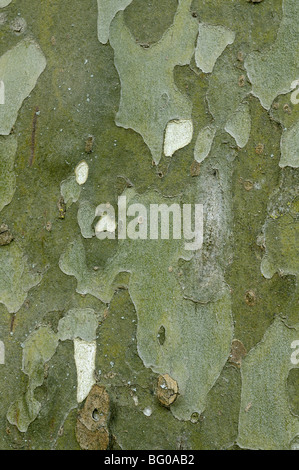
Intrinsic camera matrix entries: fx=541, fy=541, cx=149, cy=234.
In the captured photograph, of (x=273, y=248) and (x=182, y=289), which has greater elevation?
(x=273, y=248)

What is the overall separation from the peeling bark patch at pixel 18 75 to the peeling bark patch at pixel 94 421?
Answer: 1148 mm

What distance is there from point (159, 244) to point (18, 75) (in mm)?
955

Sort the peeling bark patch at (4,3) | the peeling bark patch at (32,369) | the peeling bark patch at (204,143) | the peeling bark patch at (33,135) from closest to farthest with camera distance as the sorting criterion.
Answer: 1. the peeling bark patch at (204,143)
2. the peeling bark patch at (32,369)
3. the peeling bark patch at (33,135)
4. the peeling bark patch at (4,3)

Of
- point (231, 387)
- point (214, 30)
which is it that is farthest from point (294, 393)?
point (214, 30)

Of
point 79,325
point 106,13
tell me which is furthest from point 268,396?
point 106,13

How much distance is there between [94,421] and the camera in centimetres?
204

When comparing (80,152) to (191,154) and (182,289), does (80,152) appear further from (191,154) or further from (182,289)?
(182,289)

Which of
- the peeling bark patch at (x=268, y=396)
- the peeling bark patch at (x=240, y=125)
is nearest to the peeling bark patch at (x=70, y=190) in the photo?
the peeling bark patch at (x=240, y=125)

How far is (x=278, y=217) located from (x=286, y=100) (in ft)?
1.45

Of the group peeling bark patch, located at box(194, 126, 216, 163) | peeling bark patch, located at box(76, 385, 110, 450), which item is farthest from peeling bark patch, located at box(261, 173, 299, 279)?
peeling bark patch, located at box(76, 385, 110, 450)

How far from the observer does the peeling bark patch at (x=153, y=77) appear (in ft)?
6.76

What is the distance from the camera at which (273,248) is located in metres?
1.99

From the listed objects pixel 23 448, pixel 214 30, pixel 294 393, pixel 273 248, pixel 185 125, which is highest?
pixel 214 30
